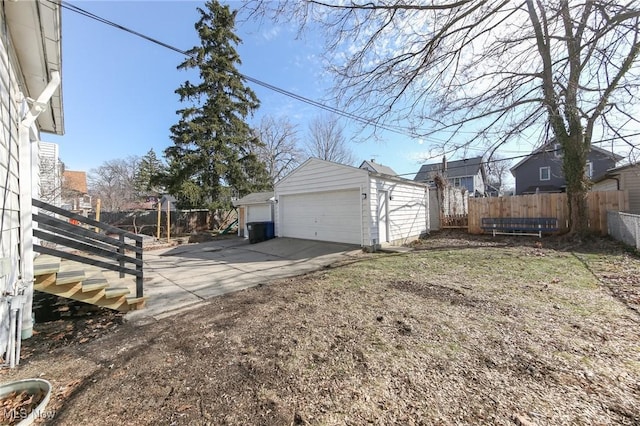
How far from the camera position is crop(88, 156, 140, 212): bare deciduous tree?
3494cm

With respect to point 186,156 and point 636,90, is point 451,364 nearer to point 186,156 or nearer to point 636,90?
point 636,90

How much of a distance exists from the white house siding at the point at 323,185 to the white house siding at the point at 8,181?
307 inches

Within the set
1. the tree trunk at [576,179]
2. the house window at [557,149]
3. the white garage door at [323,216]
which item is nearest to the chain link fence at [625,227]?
the tree trunk at [576,179]

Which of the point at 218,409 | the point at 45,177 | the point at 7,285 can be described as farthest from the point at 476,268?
the point at 45,177

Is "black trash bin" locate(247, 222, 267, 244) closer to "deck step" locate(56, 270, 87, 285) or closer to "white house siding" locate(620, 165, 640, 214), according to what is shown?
"deck step" locate(56, 270, 87, 285)

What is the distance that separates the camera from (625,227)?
7516mm

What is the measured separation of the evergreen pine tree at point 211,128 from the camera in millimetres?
16875

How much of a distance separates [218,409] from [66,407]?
1158 mm

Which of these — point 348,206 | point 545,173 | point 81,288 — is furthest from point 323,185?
point 545,173

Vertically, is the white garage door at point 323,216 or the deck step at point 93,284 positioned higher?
the white garage door at point 323,216

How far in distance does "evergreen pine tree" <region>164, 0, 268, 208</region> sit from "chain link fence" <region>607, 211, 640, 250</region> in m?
18.1

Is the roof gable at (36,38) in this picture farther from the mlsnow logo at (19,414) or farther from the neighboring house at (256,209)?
the neighboring house at (256,209)

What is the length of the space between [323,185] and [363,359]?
27.1ft

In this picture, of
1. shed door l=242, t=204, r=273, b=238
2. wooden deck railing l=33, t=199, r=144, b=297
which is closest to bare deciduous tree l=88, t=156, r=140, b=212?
shed door l=242, t=204, r=273, b=238
